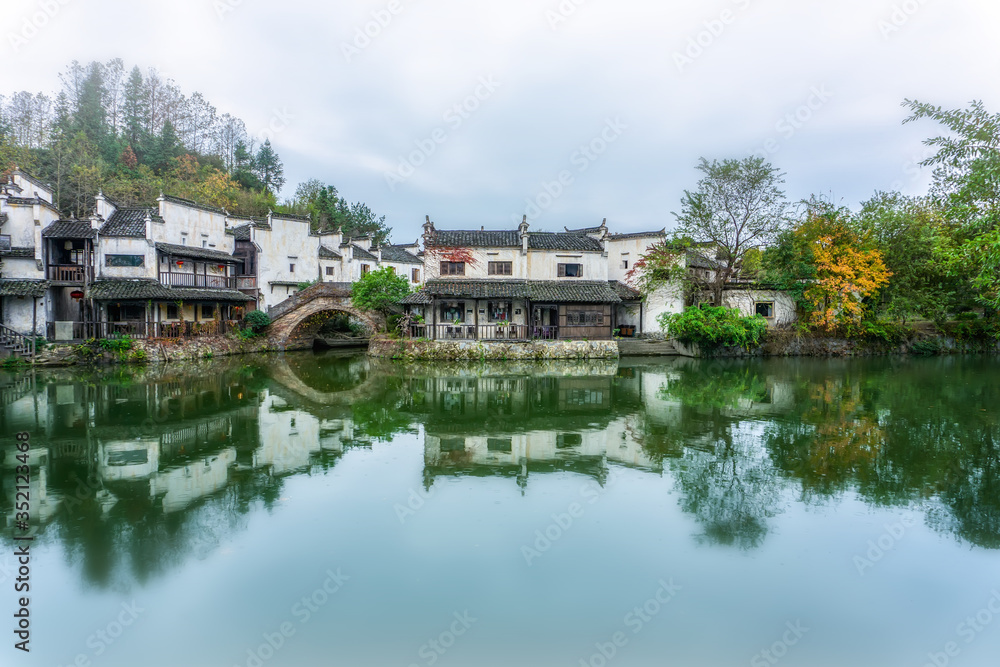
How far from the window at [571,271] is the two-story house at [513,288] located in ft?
0.19

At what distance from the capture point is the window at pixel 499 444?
10.1 meters

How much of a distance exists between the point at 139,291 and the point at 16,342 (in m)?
4.94

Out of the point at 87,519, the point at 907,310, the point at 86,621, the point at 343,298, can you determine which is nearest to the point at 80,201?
the point at 343,298

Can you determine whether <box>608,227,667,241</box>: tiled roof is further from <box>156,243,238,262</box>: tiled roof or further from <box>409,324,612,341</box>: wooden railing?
<box>156,243,238,262</box>: tiled roof

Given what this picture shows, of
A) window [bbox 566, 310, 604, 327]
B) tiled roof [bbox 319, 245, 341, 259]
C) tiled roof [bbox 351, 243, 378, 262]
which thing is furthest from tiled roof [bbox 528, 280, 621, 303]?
tiled roof [bbox 351, 243, 378, 262]

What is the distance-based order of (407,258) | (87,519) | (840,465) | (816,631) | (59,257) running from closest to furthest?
1. (816,631)
2. (87,519)
3. (840,465)
4. (59,257)
5. (407,258)

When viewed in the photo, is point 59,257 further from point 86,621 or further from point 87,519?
point 86,621

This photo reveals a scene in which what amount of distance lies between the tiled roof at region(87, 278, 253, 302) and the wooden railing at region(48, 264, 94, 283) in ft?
1.94

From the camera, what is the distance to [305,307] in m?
29.8

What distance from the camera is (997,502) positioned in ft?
23.7

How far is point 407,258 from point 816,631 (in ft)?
140

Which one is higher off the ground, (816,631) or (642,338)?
(642,338)

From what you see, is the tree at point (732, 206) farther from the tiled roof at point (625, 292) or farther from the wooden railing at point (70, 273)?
the wooden railing at point (70, 273)

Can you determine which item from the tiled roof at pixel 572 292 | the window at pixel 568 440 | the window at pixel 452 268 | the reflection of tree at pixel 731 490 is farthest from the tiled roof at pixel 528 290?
the reflection of tree at pixel 731 490
